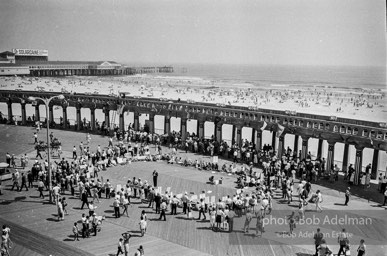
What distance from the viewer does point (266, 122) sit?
3534cm

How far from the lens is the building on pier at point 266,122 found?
28.6m

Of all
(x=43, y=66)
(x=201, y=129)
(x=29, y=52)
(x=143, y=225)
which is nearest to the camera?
(x=143, y=225)

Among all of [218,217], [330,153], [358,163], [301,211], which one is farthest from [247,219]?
[330,153]

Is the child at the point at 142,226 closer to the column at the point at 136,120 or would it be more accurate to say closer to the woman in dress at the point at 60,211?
→ the woman in dress at the point at 60,211

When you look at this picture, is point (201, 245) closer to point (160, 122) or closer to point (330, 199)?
point (330, 199)

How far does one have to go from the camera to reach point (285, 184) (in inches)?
990

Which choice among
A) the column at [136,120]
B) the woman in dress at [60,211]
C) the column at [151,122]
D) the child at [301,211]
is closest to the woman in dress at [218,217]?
the child at [301,211]

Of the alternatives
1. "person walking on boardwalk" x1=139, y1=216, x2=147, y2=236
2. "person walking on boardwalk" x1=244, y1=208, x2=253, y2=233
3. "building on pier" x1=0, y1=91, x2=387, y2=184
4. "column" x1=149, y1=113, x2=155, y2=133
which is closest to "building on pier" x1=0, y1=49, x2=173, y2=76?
"building on pier" x1=0, y1=91, x2=387, y2=184

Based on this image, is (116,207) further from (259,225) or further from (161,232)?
(259,225)

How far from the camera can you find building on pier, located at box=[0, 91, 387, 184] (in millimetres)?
28609

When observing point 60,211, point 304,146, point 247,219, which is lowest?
point 60,211

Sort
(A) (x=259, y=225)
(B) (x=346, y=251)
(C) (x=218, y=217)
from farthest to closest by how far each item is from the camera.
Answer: (C) (x=218, y=217)
(A) (x=259, y=225)
(B) (x=346, y=251)

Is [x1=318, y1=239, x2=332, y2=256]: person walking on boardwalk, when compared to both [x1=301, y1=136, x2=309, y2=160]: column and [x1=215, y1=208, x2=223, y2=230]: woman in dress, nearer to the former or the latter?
[x1=215, y1=208, x2=223, y2=230]: woman in dress

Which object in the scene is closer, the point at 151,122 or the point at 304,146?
the point at 304,146
